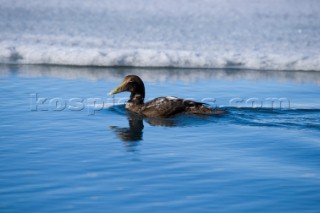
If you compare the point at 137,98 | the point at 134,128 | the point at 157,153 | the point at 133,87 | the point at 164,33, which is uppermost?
the point at 164,33

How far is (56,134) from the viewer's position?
29.7 feet

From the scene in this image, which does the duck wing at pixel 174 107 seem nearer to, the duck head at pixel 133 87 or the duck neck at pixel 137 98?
the duck neck at pixel 137 98

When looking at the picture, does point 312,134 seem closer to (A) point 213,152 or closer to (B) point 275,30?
(A) point 213,152

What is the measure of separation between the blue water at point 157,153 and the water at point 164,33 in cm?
276

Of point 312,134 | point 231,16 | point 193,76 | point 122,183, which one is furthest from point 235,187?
point 231,16

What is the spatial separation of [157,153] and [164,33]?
11.1 metres

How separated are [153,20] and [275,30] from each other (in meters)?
3.98

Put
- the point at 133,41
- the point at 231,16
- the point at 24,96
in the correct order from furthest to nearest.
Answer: the point at 231,16 < the point at 133,41 < the point at 24,96

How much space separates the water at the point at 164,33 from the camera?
1606 cm

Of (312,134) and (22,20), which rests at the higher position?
(22,20)

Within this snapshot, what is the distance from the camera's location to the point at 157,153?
8.06 m

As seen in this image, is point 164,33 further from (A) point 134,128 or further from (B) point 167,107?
(A) point 134,128

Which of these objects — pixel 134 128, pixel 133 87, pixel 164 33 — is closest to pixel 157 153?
pixel 134 128

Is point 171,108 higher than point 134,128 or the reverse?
higher
